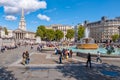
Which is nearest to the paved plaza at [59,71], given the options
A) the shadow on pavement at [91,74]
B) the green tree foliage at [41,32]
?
the shadow on pavement at [91,74]

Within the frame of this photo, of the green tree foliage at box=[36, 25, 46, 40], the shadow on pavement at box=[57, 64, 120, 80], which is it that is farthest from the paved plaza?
the green tree foliage at box=[36, 25, 46, 40]

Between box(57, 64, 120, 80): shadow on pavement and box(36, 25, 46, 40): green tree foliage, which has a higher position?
box(36, 25, 46, 40): green tree foliage

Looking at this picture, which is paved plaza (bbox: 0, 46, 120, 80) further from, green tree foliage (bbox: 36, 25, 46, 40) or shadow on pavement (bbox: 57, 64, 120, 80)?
green tree foliage (bbox: 36, 25, 46, 40)

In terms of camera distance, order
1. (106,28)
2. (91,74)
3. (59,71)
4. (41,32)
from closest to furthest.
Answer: (91,74) < (59,71) < (41,32) < (106,28)

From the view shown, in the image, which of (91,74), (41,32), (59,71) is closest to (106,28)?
(41,32)

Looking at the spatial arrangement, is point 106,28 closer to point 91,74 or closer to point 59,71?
point 59,71

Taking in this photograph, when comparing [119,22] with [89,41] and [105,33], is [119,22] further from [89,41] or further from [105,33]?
[89,41]

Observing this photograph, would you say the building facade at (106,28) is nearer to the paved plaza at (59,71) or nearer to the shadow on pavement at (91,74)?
the paved plaza at (59,71)

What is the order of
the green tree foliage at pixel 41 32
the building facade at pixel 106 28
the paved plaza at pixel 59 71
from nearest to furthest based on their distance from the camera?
the paved plaza at pixel 59 71 < the green tree foliage at pixel 41 32 < the building facade at pixel 106 28

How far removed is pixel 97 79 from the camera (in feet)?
55.8

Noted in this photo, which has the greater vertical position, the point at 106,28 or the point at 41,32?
the point at 106,28

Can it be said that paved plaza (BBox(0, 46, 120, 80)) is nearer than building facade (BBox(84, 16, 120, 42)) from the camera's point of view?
Yes

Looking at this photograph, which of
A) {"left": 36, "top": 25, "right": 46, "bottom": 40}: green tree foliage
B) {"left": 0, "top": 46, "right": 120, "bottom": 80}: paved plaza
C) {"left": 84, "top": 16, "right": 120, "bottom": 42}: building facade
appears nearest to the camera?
{"left": 0, "top": 46, "right": 120, "bottom": 80}: paved plaza

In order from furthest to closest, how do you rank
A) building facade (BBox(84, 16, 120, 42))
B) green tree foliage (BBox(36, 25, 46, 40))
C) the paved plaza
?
building facade (BBox(84, 16, 120, 42)), green tree foliage (BBox(36, 25, 46, 40)), the paved plaza
